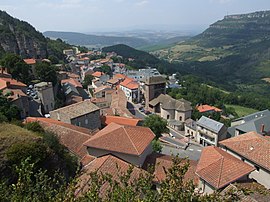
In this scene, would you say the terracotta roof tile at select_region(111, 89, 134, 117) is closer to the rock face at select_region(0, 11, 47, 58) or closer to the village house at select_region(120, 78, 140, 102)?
the village house at select_region(120, 78, 140, 102)

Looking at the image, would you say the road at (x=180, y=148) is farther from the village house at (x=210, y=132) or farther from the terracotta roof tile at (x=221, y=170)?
the terracotta roof tile at (x=221, y=170)

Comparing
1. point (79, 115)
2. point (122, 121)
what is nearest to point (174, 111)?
point (122, 121)

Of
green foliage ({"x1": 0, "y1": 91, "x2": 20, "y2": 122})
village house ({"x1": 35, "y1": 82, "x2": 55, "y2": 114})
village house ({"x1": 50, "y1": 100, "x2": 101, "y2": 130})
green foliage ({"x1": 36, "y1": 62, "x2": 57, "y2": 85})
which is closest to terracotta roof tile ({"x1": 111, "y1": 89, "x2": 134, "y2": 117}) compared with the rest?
green foliage ({"x1": 36, "y1": 62, "x2": 57, "y2": 85})

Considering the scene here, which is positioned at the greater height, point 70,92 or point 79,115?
point 79,115

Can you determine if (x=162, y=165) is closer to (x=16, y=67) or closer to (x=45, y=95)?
(x=45, y=95)

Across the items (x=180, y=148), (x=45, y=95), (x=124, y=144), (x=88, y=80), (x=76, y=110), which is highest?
(x=124, y=144)

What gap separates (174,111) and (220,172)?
45.3 m

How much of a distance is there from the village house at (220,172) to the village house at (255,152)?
8.65 ft

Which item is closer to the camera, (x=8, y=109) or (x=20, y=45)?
(x=8, y=109)

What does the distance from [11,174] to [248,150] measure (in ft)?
74.2

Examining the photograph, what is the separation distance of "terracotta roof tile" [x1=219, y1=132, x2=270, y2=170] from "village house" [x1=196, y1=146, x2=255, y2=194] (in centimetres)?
400

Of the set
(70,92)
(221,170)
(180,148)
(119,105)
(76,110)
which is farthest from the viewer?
(119,105)

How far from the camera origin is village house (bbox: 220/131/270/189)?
23.8 metres

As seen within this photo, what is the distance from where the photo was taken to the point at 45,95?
42.9 m
